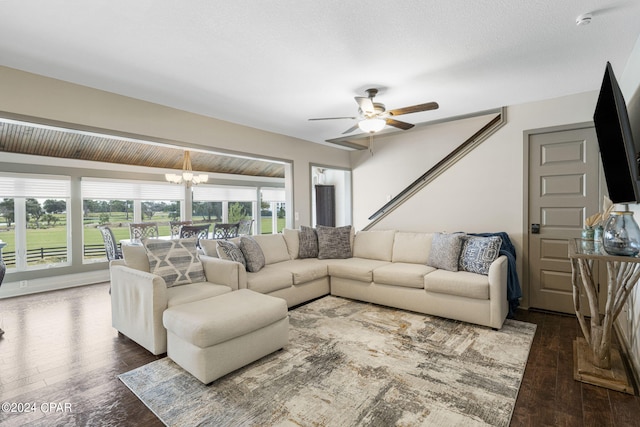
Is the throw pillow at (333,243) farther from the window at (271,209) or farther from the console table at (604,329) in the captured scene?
the window at (271,209)

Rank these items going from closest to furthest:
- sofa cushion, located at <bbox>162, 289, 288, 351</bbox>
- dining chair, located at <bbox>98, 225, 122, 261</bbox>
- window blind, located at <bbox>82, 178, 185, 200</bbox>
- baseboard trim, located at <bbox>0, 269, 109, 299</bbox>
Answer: sofa cushion, located at <bbox>162, 289, 288, 351</bbox> → dining chair, located at <bbox>98, 225, 122, 261</bbox> → baseboard trim, located at <bbox>0, 269, 109, 299</bbox> → window blind, located at <bbox>82, 178, 185, 200</bbox>

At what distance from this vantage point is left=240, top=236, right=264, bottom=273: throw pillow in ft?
12.2

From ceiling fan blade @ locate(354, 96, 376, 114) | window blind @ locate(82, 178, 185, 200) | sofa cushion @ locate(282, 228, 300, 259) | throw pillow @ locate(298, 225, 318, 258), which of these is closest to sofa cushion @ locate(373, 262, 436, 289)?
throw pillow @ locate(298, 225, 318, 258)

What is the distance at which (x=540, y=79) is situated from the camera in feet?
10.5

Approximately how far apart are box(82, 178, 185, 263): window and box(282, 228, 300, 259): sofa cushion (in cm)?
341

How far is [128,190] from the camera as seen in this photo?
645 centimetres

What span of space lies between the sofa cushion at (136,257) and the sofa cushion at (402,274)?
2.62 metres

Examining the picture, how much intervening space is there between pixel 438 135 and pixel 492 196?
1829 mm

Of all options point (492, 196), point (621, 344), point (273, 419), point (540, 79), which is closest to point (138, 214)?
point (273, 419)

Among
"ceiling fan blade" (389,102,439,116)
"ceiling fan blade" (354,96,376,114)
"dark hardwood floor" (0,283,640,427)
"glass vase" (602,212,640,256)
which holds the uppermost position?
"ceiling fan blade" (354,96,376,114)

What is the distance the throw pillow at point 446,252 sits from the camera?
3605 millimetres

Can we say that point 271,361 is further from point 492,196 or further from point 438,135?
point 438,135

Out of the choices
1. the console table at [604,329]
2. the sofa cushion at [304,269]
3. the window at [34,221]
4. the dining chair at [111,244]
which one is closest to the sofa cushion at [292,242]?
the sofa cushion at [304,269]

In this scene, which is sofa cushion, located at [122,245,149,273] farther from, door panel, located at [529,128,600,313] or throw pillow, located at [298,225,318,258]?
door panel, located at [529,128,600,313]
